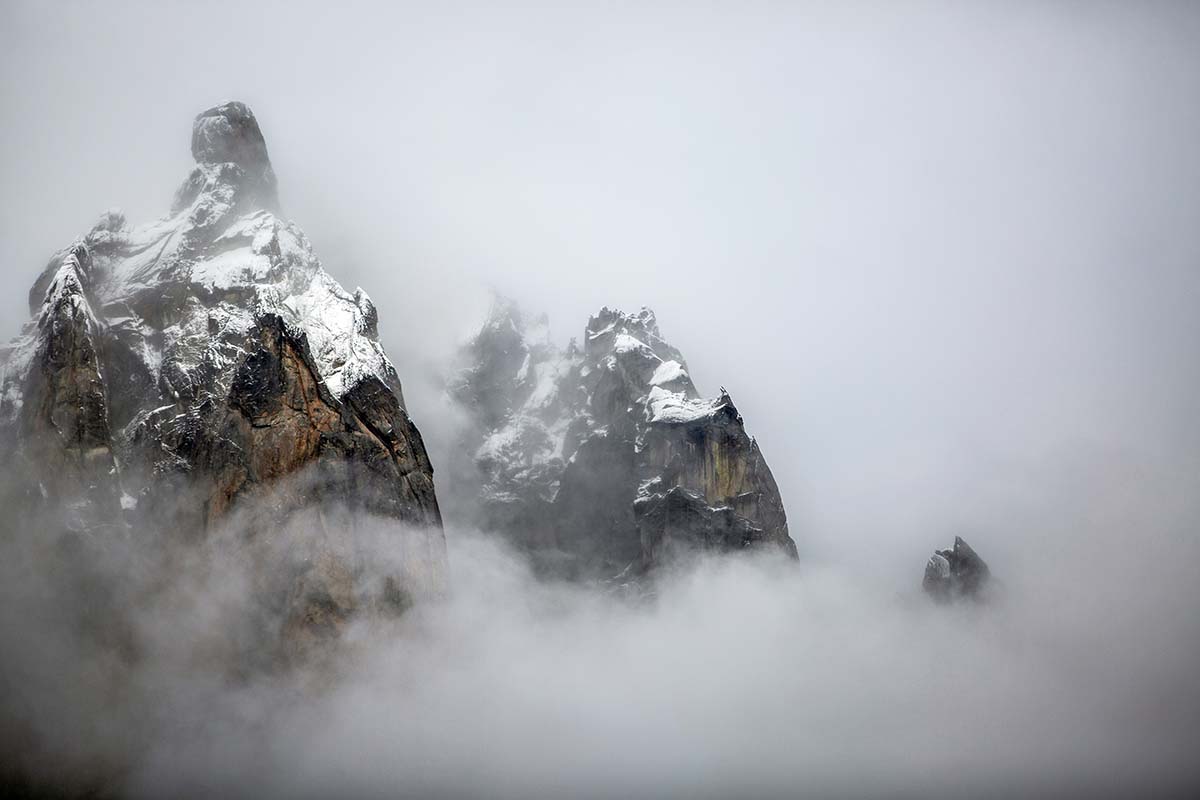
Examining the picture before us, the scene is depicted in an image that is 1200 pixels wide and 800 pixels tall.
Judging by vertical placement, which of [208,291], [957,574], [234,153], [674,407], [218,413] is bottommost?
[218,413]

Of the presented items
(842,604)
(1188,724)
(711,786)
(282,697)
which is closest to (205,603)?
(282,697)

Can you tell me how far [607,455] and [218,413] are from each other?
236 ft

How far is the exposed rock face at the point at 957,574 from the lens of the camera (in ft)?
455

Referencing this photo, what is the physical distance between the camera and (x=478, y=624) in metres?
113

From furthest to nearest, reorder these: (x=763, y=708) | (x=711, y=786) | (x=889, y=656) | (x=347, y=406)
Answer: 1. (x=889, y=656)
2. (x=763, y=708)
3. (x=711, y=786)
4. (x=347, y=406)

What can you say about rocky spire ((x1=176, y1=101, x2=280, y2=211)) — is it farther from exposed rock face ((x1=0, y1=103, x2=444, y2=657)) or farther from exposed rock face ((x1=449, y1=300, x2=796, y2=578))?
exposed rock face ((x1=449, y1=300, x2=796, y2=578))

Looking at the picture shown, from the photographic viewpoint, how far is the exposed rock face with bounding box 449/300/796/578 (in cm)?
12512

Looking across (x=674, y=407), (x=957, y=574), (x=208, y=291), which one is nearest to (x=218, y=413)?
(x=208, y=291)

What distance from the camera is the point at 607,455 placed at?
5413 inches

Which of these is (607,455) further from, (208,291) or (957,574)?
(208,291)

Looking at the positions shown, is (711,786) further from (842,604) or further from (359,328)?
(359,328)

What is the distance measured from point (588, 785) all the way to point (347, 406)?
60523 millimetres

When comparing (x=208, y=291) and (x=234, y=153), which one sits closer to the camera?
(x=208, y=291)

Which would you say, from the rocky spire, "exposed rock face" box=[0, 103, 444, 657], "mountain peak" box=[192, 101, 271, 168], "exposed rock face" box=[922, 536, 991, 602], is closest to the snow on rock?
"exposed rock face" box=[0, 103, 444, 657]
